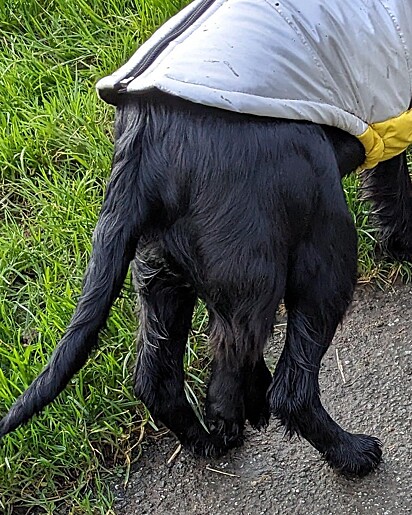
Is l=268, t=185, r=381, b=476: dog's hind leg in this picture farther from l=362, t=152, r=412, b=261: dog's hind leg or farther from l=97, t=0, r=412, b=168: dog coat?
l=362, t=152, r=412, b=261: dog's hind leg

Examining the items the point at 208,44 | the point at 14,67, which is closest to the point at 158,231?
the point at 208,44

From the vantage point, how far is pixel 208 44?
5.62 ft

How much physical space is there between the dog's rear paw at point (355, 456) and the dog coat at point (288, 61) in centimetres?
73

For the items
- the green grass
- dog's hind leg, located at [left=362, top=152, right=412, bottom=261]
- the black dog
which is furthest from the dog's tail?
dog's hind leg, located at [left=362, top=152, right=412, bottom=261]

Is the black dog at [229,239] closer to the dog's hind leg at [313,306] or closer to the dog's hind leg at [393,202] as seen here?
the dog's hind leg at [313,306]

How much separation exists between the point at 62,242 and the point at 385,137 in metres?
1.10

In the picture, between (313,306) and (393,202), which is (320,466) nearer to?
(313,306)

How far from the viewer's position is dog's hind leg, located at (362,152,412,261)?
241cm

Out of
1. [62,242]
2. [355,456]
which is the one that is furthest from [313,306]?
[62,242]

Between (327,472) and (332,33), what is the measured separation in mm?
1083

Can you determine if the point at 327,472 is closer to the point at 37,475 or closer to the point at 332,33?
the point at 37,475

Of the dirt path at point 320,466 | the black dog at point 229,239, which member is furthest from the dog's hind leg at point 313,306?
the dirt path at point 320,466

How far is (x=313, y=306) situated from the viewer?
190 cm

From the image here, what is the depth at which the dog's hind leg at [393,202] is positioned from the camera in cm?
241
